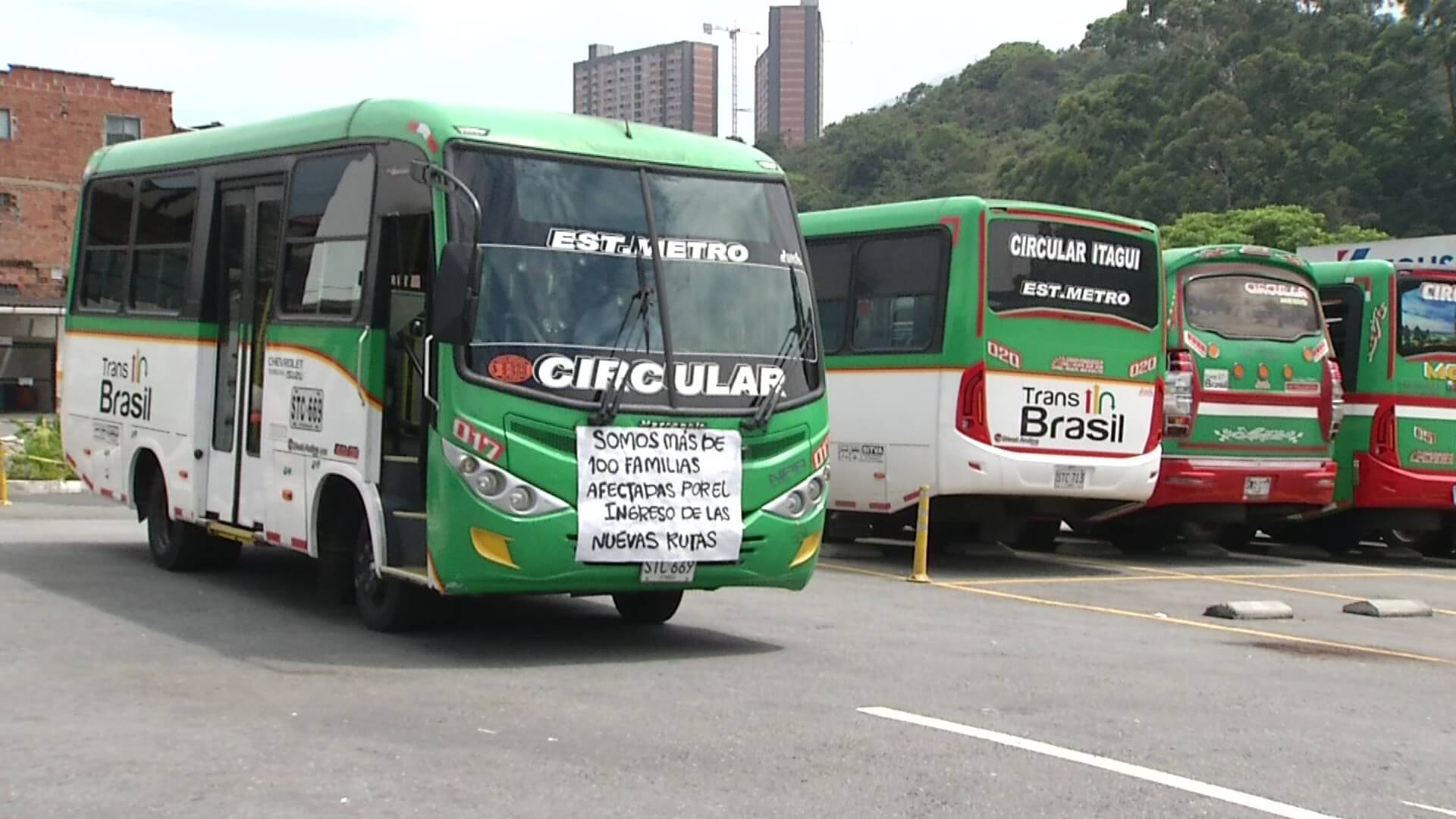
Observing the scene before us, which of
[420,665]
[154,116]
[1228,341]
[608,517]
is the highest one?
[154,116]

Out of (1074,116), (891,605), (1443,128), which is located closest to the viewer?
(891,605)

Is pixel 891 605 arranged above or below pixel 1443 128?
below

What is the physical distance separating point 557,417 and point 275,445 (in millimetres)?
2871

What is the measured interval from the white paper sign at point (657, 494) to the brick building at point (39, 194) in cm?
5563

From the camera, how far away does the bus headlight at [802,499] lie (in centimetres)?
1097

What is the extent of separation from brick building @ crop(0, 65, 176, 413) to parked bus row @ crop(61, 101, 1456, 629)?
50.4m

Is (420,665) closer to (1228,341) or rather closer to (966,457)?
(966,457)

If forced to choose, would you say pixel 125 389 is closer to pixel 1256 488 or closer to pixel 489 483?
pixel 489 483

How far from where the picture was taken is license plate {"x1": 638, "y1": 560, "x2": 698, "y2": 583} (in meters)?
10.6

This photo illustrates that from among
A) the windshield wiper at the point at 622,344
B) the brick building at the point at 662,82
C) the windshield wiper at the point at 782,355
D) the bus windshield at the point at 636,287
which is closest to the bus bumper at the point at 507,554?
the windshield wiper at the point at 622,344

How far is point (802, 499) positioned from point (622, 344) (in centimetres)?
143

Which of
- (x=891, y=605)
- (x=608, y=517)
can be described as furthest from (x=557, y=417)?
(x=891, y=605)

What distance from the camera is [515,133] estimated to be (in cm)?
1073

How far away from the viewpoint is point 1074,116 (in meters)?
84.9
